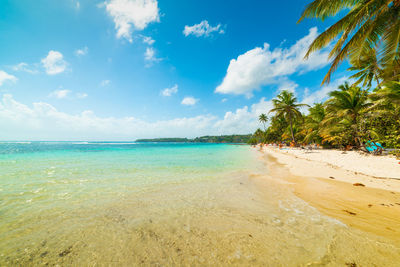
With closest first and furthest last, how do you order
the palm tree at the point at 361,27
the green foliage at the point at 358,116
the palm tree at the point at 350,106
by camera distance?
the palm tree at the point at 361,27 → the green foliage at the point at 358,116 → the palm tree at the point at 350,106

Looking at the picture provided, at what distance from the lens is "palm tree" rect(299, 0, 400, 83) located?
5.30 metres

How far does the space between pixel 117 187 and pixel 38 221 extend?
91.2 inches

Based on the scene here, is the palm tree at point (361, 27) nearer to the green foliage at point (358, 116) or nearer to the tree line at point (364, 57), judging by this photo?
the tree line at point (364, 57)

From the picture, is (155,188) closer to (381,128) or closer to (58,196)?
(58,196)

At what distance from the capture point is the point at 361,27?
557 centimetres

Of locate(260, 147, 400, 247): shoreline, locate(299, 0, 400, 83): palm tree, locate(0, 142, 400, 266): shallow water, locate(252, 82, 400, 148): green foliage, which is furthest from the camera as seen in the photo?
locate(252, 82, 400, 148): green foliage

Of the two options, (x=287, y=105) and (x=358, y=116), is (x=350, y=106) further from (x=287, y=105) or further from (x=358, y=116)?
(x=287, y=105)

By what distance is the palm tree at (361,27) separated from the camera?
530 centimetres

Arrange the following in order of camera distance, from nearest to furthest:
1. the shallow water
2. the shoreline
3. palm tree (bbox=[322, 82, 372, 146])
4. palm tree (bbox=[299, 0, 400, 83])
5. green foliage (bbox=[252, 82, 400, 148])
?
the shallow water < the shoreline < palm tree (bbox=[299, 0, 400, 83]) < green foliage (bbox=[252, 82, 400, 148]) < palm tree (bbox=[322, 82, 372, 146])

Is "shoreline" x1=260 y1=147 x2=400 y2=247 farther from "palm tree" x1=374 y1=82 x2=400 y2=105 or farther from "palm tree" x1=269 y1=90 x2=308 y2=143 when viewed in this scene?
"palm tree" x1=269 y1=90 x2=308 y2=143

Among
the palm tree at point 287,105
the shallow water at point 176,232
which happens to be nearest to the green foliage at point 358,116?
the palm tree at point 287,105

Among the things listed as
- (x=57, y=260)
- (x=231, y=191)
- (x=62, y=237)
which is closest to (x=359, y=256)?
(x=231, y=191)

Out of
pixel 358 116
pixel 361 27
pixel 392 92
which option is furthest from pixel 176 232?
pixel 358 116

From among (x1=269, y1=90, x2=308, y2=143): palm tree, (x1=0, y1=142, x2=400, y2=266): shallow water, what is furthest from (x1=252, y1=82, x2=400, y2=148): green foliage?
(x1=0, y1=142, x2=400, y2=266): shallow water
